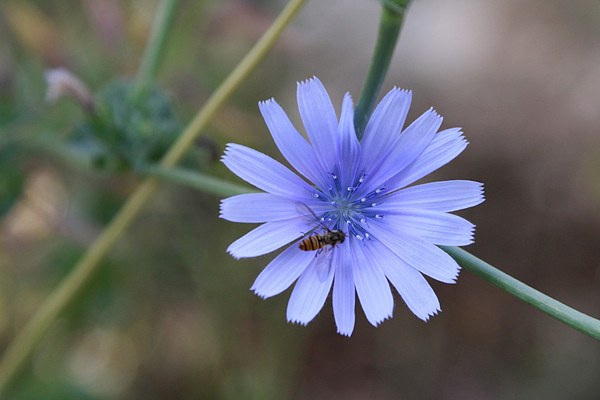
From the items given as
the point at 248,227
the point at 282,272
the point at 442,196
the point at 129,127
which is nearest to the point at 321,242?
the point at 282,272

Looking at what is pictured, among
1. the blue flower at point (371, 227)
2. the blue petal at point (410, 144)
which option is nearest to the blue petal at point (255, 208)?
the blue flower at point (371, 227)

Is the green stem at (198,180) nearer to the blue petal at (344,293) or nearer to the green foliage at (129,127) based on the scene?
the green foliage at (129,127)

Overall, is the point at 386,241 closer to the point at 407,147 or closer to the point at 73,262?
the point at 407,147

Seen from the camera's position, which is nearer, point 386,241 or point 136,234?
point 386,241

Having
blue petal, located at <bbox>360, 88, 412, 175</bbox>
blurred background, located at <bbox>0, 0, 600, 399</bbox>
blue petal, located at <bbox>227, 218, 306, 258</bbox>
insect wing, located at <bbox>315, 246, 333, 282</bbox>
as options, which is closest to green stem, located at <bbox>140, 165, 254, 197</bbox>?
blue petal, located at <bbox>227, 218, 306, 258</bbox>

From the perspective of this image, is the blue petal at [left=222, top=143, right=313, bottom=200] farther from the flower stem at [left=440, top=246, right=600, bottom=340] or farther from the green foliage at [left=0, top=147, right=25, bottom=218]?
the green foliage at [left=0, top=147, right=25, bottom=218]

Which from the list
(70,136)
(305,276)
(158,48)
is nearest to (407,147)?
(305,276)

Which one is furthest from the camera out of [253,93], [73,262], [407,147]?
[253,93]
